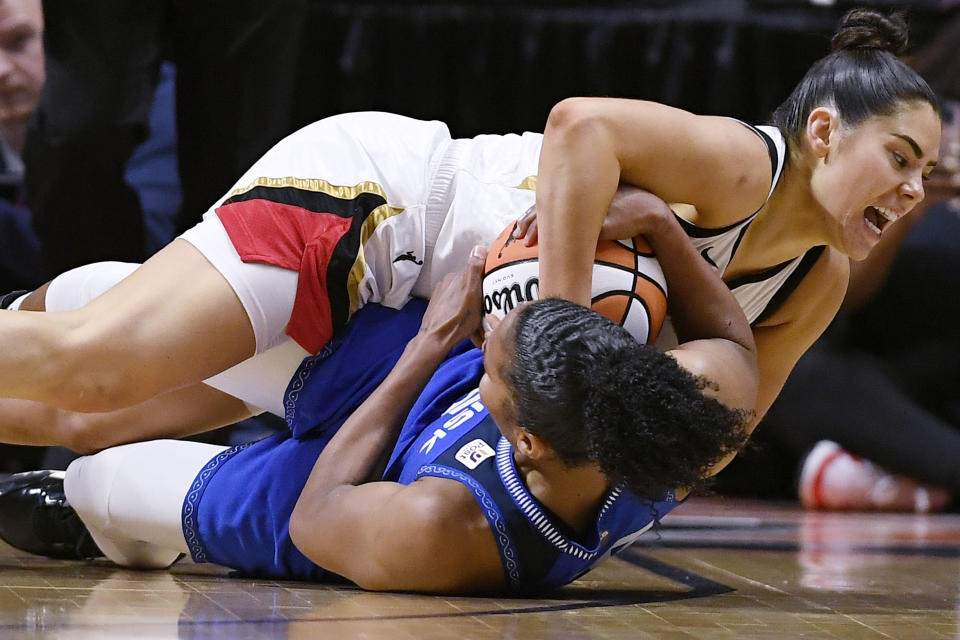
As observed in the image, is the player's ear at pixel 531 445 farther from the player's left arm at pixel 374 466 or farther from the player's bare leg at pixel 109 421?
the player's bare leg at pixel 109 421

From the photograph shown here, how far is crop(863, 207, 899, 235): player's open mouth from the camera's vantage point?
2.36 meters

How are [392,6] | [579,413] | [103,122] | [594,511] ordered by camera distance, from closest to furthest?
[579,413], [594,511], [103,122], [392,6]

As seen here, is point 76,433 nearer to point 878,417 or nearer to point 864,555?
point 864,555

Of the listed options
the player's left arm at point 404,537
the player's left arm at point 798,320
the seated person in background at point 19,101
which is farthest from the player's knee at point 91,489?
the seated person in background at point 19,101

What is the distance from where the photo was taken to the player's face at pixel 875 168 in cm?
229

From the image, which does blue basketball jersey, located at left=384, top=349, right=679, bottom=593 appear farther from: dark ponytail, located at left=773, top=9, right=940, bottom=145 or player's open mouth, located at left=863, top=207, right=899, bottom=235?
dark ponytail, located at left=773, top=9, right=940, bottom=145

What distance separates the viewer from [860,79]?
7.64 ft

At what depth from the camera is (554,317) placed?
1.94 m

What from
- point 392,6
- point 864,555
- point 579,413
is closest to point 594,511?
point 579,413

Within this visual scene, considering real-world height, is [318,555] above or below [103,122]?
below

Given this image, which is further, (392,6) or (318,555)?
(392,6)

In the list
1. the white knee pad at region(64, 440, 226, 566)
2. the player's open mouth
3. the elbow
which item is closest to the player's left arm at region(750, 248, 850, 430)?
the player's open mouth

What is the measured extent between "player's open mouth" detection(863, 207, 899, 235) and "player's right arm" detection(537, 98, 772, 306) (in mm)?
202

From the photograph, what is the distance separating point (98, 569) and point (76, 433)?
1.07 feet
